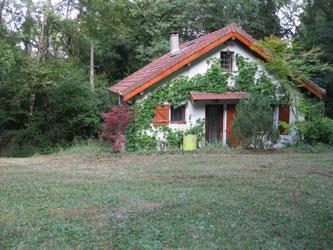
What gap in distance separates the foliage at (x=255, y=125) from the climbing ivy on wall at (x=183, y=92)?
5.42 ft

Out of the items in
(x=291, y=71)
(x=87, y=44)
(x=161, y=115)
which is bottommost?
(x=161, y=115)

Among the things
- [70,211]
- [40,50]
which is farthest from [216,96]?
[40,50]

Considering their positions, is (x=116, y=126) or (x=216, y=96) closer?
(x=116, y=126)

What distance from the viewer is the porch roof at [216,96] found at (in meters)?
12.1

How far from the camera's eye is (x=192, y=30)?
2236cm

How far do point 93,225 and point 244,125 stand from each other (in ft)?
26.1

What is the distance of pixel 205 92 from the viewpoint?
1261 centimetres

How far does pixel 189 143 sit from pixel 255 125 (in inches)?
105

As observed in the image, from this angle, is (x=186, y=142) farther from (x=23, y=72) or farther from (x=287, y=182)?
(x=23, y=72)

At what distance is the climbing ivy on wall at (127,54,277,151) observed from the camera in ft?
39.3

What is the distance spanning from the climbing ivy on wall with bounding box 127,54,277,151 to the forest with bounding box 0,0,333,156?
3908 mm

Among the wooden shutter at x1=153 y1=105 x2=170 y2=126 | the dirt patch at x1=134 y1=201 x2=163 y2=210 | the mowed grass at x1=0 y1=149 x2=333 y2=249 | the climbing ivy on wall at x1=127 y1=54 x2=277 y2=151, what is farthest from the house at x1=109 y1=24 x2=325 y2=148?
the dirt patch at x1=134 y1=201 x2=163 y2=210

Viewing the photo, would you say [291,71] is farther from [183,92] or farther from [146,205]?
[146,205]

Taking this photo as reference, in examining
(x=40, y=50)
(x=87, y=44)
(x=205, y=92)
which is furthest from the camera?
(x=87, y=44)
